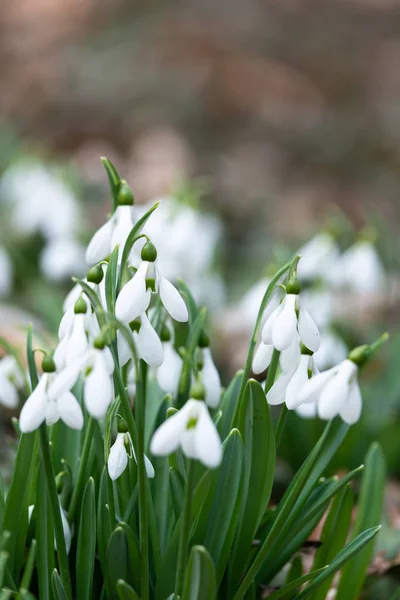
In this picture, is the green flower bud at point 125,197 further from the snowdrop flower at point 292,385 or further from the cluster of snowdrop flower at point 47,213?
the cluster of snowdrop flower at point 47,213

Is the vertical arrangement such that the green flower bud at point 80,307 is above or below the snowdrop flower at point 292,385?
above

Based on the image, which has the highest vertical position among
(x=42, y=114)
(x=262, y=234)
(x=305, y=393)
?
(x=305, y=393)

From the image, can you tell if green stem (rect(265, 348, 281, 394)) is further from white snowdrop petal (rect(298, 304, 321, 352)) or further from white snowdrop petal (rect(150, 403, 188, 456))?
white snowdrop petal (rect(150, 403, 188, 456))

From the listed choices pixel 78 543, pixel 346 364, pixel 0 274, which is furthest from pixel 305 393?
pixel 0 274

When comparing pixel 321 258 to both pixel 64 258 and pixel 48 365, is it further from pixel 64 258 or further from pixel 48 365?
pixel 48 365

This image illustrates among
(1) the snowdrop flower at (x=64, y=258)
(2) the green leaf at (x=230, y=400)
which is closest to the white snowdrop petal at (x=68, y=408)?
(2) the green leaf at (x=230, y=400)

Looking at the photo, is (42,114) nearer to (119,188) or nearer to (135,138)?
(135,138)

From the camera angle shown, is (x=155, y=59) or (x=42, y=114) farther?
(x=155, y=59)
